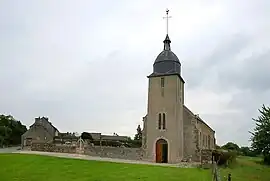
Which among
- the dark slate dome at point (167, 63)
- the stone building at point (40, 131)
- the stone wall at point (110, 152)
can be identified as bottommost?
the stone wall at point (110, 152)

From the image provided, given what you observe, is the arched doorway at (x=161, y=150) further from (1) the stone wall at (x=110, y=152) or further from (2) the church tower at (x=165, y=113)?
(1) the stone wall at (x=110, y=152)

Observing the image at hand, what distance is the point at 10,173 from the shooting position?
17.1 m

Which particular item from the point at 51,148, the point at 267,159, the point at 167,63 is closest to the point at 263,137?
the point at 267,159

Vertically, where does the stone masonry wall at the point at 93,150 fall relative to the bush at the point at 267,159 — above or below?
above

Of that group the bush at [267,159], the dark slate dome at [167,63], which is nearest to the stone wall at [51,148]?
the dark slate dome at [167,63]

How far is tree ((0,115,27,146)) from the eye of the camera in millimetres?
63009

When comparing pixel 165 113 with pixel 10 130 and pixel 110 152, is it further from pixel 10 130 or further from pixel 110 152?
pixel 10 130

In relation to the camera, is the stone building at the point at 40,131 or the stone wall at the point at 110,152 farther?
the stone building at the point at 40,131

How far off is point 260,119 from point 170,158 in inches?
463

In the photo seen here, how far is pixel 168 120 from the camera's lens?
33906 mm

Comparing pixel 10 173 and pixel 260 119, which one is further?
pixel 260 119

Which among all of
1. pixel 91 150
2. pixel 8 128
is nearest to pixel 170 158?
pixel 91 150

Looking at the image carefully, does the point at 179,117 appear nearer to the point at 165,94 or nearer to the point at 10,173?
the point at 165,94

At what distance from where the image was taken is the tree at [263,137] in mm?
36000
